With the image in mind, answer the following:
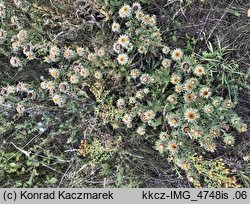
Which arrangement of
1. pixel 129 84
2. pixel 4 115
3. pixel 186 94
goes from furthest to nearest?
pixel 4 115, pixel 129 84, pixel 186 94

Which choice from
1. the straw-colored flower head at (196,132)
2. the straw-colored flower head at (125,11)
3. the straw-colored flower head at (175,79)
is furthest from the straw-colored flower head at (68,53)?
the straw-colored flower head at (196,132)

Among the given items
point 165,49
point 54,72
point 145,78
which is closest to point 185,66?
point 165,49

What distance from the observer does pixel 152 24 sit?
3240 mm

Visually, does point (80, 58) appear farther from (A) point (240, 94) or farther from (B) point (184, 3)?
(A) point (240, 94)

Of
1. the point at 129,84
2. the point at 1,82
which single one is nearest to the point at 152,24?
the point at 129,84

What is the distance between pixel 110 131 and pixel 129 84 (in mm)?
524

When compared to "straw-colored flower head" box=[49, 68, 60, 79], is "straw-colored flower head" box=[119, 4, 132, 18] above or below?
above

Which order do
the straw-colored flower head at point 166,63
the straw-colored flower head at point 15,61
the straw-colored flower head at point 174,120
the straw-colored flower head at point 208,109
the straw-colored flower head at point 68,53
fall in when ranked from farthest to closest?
the straw-colored flower head at point 15,61
the straw-colored flower head at point 68,53
the straw-colored flower head at point 166,63
the straw-colored flower head at point 174,120
the straw-colored flower head at point 208,109

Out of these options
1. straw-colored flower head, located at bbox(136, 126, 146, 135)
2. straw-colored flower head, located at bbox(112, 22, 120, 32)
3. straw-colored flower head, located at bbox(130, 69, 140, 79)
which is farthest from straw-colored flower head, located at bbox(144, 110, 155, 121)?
straw-colored flower head, located at bbox(112, 22, 120, 32)

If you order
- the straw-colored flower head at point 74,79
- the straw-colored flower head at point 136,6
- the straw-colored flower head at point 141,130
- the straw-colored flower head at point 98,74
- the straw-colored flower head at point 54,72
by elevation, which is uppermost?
the straw-colored flower head at point 136,6

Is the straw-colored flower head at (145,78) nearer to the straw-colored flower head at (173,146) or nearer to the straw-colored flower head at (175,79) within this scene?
the straw-colored flower head at (175,79)

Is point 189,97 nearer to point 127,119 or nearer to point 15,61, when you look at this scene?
point 127,119

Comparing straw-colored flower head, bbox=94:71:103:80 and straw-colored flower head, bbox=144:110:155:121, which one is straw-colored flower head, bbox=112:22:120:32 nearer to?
straw-colored flower head, bbox=94:71:103:80

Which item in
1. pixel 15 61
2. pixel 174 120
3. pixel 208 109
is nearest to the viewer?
pixel 208 109
